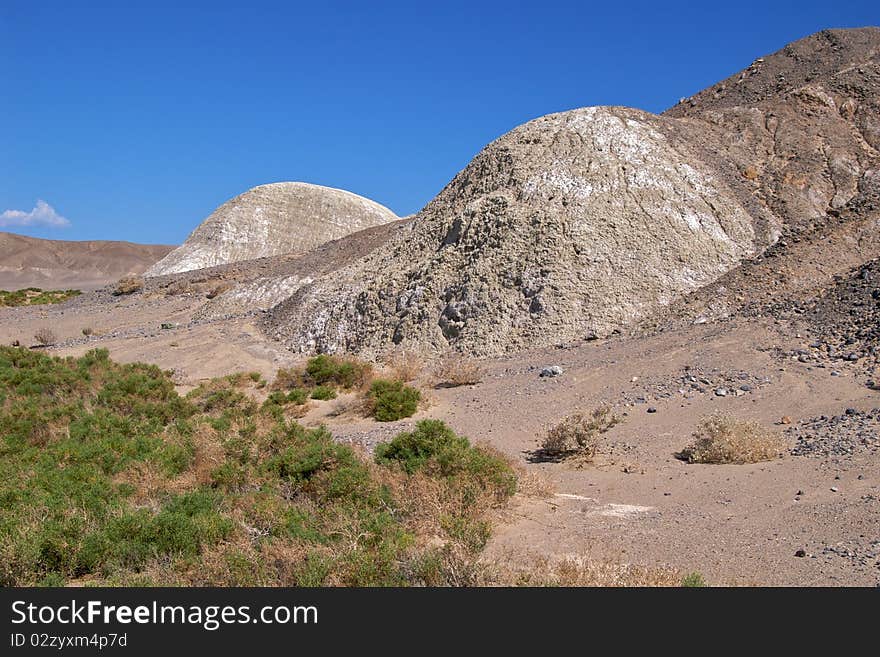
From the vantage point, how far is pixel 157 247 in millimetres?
121125

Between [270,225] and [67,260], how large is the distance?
75.5m

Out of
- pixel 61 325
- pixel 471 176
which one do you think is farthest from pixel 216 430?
pixel 61 325

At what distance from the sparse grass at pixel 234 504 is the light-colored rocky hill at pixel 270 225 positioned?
119 feet

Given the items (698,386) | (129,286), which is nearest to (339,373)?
(698,386)

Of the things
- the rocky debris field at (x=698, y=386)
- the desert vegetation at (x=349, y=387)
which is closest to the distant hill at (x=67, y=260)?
the desert vegetation at (x=349, y=387)

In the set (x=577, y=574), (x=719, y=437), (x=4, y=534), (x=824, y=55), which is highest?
(x=824, y=55)

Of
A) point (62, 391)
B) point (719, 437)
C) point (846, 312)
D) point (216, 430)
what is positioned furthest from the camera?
point (62, 391)

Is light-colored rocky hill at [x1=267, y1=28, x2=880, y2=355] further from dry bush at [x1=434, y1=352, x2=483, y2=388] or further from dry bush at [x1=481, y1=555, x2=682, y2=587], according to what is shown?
dry bush at [x1=481, y1=555, x2=682, y2=587]

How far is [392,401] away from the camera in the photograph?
38.8 feet

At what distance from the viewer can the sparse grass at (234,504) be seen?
5.04 metres

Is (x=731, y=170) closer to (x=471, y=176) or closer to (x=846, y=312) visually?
(x=471, y=176)

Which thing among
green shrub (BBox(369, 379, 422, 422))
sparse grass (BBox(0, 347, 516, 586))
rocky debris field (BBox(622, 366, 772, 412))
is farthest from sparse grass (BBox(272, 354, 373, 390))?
rocky debris field (BBox(622, 366, 772, 412))

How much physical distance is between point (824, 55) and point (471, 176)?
42.8ft

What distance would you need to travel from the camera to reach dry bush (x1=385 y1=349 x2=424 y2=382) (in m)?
14.2
